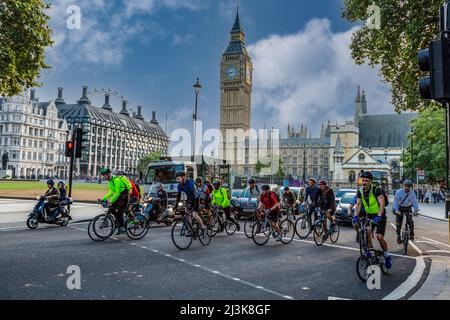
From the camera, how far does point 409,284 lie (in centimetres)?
652

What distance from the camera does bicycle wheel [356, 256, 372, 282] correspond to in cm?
674

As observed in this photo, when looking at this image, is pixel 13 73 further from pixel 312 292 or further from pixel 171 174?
pixel 312 292

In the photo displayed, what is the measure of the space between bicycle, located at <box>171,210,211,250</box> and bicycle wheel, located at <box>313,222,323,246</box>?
10.7ft

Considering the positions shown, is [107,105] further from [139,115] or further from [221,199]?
[221,199]

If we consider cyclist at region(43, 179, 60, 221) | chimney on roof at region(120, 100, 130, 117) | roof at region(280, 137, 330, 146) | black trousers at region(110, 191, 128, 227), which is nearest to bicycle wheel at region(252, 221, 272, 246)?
black trousers at region(110, 191, 128, 227)

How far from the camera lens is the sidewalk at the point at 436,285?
219 inches

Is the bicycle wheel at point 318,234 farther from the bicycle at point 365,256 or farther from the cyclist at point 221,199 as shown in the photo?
the bicycle at point 365,256

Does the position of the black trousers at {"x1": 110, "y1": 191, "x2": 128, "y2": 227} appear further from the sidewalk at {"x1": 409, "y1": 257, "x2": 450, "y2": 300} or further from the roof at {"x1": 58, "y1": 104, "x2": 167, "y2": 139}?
the roof at {"x1": 58, "y1": 104, "x2": 167, "y2": 139}

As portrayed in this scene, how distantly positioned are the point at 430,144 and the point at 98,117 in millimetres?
99987

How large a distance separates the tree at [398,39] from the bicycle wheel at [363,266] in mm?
11266

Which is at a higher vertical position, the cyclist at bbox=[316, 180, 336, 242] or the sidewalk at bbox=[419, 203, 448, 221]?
the cyclist at bbox=[316, 180, 336, 242]

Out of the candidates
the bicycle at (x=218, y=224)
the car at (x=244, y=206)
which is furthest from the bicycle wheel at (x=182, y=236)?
the car at (x=244, y=206)
